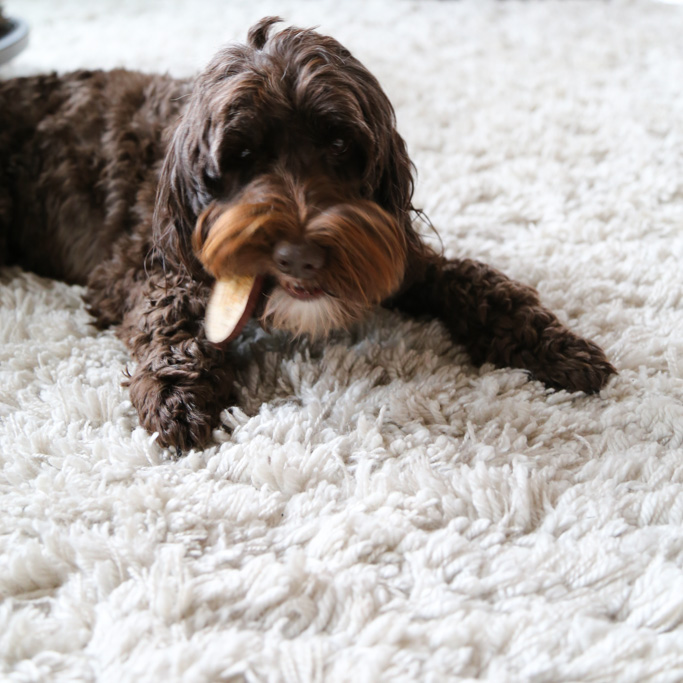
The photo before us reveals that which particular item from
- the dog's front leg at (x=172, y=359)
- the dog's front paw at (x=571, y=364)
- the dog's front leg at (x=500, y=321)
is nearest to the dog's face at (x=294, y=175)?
the dog's front leg at (x=172, y=359)

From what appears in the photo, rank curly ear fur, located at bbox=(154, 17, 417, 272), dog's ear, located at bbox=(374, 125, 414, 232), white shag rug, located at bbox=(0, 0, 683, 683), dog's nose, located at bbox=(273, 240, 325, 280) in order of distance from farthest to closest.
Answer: dog's ear, located at bbox=(374, 125, 414, 232)
curly ear fur, located at bbox=(154, 17, 417, 272)
dog's nose, located at bbox=(273, 240, 325, 280)
white shag rug, located at bbox=(0, 0, 683, 683)

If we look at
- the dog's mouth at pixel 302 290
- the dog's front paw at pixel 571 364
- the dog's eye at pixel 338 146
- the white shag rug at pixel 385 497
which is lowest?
the white shag rug at pixel 385 497

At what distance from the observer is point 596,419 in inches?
69.7

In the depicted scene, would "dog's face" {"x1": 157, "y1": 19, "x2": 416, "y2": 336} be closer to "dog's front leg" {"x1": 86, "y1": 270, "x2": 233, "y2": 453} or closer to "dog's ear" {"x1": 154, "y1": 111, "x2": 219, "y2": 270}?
"dog's ear" {"x1": 154, "y1": 111, "x2": 219, "y2": 270}

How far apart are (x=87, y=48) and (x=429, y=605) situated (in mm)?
4188

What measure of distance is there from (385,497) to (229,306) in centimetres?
64

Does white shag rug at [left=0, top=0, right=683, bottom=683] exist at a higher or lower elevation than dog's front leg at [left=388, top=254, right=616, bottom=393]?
lower

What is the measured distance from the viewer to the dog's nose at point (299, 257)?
4.99ft

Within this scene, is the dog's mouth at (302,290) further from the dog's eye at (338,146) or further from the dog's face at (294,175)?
the dog's eye at (338,146)

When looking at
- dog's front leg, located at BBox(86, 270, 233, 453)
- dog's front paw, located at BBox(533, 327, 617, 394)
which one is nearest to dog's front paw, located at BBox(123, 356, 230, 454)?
dog's front leg, located at BBox(86, 270, 233, 453)

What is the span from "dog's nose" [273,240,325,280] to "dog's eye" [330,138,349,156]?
313mm

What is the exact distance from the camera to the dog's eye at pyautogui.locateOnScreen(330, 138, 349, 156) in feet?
5.55

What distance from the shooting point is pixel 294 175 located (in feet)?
5.38

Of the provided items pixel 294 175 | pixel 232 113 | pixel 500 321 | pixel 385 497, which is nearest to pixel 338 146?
pixel 294 175
